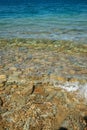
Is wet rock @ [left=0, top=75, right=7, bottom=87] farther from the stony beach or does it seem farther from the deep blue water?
the deep blue water

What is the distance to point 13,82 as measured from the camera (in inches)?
274

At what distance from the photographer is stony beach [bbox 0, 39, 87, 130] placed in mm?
5215

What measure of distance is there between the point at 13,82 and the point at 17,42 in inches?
269

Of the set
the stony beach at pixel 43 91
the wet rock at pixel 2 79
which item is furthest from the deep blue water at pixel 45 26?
the wet rock at pixel 2 79

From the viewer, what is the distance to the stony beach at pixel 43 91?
5.22 metres

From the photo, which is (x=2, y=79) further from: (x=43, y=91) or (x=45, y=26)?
(x=45, y=26)

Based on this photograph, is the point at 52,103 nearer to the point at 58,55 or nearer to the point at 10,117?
the point at 10,117

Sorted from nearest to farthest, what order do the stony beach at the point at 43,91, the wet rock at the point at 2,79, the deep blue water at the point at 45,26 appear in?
the stony beach at the point at 43,91 < the wet rock at the point at 2,79 < the deep blue water at the point at 45,26

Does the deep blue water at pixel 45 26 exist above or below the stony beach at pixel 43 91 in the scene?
below

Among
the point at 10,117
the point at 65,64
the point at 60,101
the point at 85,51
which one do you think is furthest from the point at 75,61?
the point at 10,117

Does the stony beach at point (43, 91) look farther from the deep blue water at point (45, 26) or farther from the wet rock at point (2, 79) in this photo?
the deep blue water at point (45, 26)

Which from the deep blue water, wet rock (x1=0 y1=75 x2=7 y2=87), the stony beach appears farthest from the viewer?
the deep blue water

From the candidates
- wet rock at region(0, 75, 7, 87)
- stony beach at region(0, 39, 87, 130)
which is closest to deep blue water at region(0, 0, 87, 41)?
stony beach at region(0, 39, 87, 130)

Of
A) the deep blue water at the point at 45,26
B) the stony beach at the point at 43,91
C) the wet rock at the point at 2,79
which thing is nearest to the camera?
the stony beach at the point at 43,91
